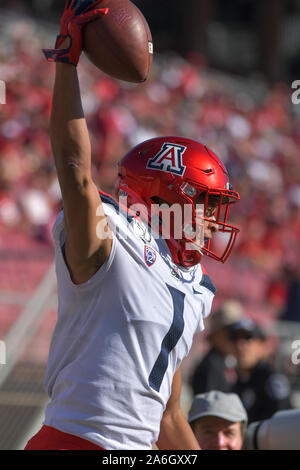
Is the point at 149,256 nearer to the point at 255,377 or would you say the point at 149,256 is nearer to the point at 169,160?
the point at 169,160

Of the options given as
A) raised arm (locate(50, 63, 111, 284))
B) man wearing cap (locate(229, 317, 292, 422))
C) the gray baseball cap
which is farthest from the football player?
man wearing cap (locate(229, 317, 292, 422))

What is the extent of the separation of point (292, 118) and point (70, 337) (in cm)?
1639

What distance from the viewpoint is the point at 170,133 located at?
11766 millimetres

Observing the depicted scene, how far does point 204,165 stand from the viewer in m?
2.34

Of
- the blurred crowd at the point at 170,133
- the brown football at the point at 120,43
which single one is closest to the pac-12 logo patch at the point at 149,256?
the brown football at the point at 120,43

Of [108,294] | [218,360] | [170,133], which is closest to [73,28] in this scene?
[108,294]

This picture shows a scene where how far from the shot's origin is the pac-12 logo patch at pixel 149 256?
2.08m

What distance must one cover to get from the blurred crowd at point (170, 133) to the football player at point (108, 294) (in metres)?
4.25

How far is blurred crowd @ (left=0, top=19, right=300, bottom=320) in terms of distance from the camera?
7539 mm

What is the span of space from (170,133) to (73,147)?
32.9ft

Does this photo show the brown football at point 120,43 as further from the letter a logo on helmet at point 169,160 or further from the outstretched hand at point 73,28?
the letter a logo on helmet at point 169,160
